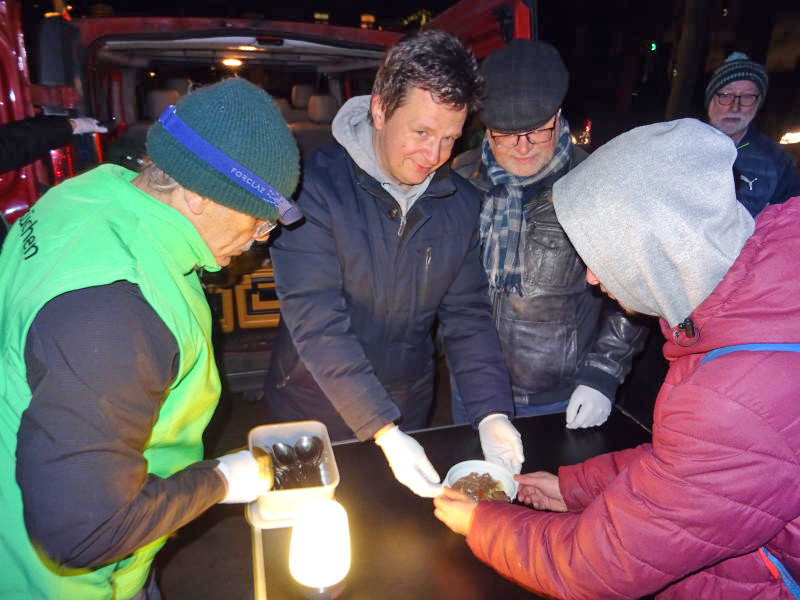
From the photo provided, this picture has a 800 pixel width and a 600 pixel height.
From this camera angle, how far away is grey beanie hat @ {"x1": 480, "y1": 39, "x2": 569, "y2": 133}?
1895 mm

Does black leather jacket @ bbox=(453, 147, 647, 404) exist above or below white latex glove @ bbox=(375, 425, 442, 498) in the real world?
above

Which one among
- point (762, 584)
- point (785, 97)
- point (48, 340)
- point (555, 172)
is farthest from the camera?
point (785, 97)

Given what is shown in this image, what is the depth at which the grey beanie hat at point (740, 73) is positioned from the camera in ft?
10.8

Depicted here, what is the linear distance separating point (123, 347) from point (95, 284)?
0.37ft

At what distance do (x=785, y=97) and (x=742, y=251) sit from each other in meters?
11.0

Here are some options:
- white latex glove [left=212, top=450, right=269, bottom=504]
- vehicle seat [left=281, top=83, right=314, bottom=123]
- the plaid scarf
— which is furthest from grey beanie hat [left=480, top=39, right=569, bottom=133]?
vehicle seat [left=281, top=83, right=314, bottom=123]

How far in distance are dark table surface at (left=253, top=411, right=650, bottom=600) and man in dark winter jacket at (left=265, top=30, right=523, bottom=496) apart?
0.21 ft

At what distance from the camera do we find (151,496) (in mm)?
999

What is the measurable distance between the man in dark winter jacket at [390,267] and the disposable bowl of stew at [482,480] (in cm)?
8

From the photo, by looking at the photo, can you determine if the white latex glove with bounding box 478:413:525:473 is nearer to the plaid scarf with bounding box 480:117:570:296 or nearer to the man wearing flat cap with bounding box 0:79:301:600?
the plaid scarf with bounding box 480:117:570:296

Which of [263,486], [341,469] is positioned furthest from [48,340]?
[341,469]

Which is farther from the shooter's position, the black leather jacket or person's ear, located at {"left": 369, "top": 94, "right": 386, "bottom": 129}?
the black leather jacket

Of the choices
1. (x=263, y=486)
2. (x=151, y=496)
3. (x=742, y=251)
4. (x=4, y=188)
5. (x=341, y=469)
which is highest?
(x=742, y=251)

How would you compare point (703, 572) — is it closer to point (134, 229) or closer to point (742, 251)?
point (742, 251)
